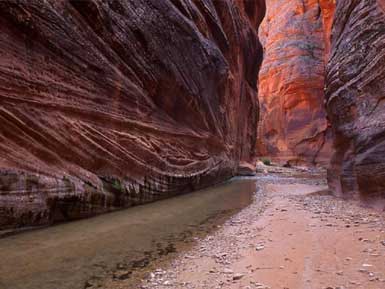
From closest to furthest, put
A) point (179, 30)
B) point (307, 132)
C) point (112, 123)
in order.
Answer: point (112, 123) → point (179, 30) → point (307, 132)

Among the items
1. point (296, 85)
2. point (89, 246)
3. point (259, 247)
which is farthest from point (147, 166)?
point (296, 85)

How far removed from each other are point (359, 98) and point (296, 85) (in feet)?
85.4

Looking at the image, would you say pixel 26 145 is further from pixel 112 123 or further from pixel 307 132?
pixel 307 132

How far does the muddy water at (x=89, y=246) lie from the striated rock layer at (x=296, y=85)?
26.6 meters

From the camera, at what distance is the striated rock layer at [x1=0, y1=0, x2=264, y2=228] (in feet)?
19.1

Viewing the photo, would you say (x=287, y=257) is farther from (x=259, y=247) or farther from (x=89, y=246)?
(x=89, y=246)

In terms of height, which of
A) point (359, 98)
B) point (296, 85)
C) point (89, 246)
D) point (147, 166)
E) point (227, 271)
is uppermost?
point (296, 85)

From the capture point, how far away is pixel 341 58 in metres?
8.87

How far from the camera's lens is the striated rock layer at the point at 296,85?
103ft

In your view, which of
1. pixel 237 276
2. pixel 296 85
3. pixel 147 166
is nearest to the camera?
pixel 237 276

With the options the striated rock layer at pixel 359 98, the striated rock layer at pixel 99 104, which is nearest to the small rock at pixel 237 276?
the striated rock layer at pixel 99 104

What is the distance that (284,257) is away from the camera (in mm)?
3863

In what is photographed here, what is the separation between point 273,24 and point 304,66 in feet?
32.7

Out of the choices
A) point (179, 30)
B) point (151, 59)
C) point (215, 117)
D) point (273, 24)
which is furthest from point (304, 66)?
point (151, 59)
